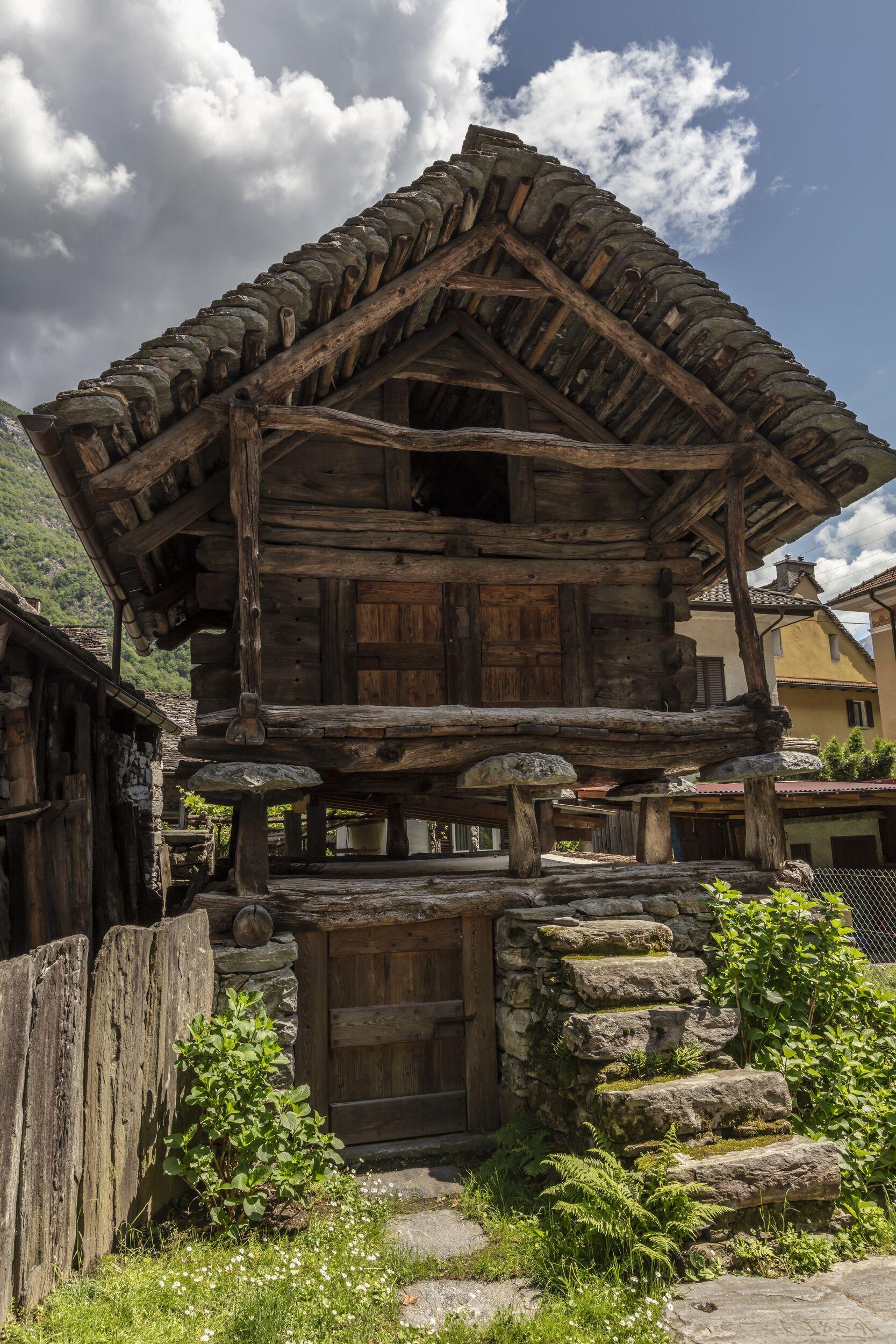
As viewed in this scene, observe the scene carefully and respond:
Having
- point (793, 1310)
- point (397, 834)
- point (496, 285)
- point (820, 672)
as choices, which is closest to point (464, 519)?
point (496, 285)

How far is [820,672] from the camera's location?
27.6 meters

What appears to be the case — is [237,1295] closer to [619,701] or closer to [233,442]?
[233,442]

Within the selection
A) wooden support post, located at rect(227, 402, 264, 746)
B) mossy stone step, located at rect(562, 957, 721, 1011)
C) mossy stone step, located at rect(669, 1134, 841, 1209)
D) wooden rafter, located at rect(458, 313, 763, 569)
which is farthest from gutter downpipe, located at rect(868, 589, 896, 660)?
mossy stone step, located at rect(669, 1134, 841, 1209)

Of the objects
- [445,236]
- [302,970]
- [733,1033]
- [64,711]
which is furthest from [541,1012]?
[445,236]

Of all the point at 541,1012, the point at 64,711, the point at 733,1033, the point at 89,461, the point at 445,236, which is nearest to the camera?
the point at 733,1033

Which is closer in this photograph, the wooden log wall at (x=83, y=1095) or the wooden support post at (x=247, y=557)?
the wooden log wall at (x=83, y=1095)

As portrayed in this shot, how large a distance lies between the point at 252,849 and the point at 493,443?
362 cm

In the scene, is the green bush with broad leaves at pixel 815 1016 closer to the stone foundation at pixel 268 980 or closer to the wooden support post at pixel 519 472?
the stone foundation at pixel 268 980

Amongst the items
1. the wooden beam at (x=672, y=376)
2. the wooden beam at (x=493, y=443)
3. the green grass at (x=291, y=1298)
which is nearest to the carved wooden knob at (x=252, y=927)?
the green grass at (x=291, y=1298)

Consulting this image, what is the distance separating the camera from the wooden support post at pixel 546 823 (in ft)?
29.4

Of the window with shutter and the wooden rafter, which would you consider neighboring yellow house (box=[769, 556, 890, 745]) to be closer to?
the window with shutter

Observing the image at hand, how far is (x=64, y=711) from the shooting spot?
27.7 feet

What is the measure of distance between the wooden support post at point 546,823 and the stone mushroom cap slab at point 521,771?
2.47 m

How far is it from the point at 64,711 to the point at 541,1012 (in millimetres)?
5579
